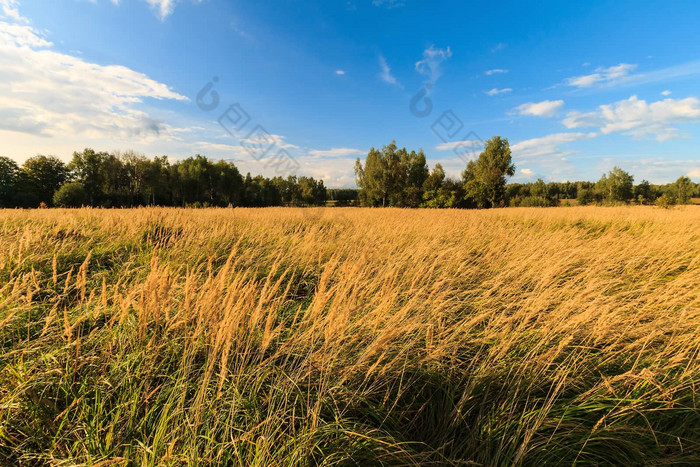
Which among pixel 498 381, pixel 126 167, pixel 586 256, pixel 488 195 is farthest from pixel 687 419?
pixel 126 167

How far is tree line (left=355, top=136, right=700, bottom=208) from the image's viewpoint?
36.8m

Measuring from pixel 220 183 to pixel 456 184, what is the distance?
48.1 m

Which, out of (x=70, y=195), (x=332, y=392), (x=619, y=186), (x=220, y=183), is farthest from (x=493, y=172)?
(x=70, y=195)

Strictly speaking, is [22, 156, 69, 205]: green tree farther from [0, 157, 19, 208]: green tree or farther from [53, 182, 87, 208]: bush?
[53, 182, 87, 208]: bush

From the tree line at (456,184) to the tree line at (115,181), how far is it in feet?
93.6

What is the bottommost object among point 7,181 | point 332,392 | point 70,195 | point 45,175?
point 332,392

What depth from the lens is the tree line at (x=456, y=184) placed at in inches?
1449

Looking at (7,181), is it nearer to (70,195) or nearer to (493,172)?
(70,195)

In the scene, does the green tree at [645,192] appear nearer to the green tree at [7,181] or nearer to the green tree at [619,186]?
the green tree at [619,186]

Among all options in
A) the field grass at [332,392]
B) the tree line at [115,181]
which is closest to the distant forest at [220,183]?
the tree line at [115,181]

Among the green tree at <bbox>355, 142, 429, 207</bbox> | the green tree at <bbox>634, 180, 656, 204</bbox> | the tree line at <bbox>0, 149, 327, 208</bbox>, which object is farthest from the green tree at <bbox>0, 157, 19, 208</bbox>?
the green tree at <bbox>634, 180, 656, 204</bbox>

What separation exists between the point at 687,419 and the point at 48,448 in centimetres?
358

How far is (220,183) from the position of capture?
53406 mm

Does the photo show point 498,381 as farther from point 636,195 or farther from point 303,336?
point 636,195
